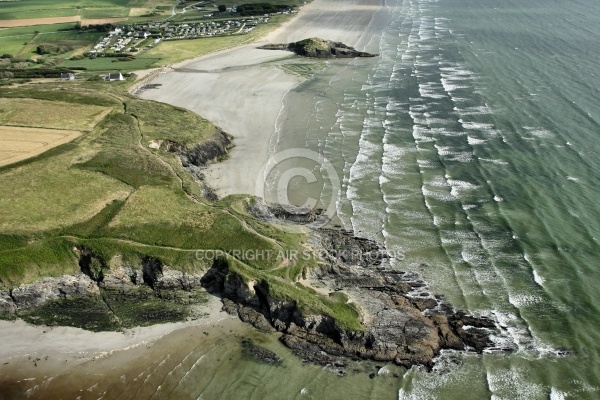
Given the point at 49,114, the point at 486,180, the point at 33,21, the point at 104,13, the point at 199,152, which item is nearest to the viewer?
the point at 486,180

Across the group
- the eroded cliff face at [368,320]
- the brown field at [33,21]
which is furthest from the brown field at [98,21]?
the eroded cliff face at [368,320]

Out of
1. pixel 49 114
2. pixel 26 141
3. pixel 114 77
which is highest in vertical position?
pixel 114 77

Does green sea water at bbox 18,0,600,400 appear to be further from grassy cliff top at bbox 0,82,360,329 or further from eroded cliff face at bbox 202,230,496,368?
grassy cliff top at bbox 0,82,360,329

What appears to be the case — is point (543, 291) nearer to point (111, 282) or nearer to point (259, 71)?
point (111, 282)

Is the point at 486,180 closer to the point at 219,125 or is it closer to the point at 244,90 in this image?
the point at 219,125

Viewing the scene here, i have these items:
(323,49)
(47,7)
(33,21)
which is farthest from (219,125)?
(47,7)
